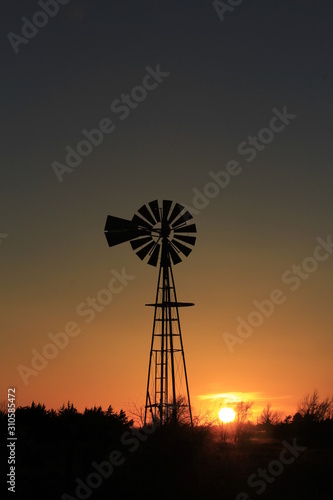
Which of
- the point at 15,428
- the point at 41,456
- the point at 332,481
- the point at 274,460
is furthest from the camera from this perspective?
the point at 15,428

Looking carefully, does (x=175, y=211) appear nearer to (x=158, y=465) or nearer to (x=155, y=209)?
(x=155, y=209)

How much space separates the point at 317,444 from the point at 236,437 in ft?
11.2

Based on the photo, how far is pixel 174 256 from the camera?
31453mm

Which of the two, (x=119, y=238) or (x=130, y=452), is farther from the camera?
(x=119, y=238)

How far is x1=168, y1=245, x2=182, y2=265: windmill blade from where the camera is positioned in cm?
3138

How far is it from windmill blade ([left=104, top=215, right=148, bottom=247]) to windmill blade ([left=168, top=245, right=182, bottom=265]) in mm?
1416

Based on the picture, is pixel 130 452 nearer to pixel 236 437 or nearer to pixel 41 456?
pixel 41 456

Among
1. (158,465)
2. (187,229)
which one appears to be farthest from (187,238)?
(158,465)

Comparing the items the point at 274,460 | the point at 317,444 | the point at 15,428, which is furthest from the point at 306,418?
the point at 15,428

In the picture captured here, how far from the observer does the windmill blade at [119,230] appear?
102 feet

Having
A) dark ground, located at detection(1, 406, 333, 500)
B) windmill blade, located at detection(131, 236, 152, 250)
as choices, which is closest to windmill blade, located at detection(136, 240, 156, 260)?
windmill blade, located at detection(131, 236, 152, 250)

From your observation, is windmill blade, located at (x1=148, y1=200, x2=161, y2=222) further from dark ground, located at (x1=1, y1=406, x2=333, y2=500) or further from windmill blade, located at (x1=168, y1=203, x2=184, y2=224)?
dark ground, located at (x1=1, y1=406, x2=333, y2=500)

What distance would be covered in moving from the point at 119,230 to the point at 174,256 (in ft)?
8.69

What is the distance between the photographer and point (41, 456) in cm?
2636
